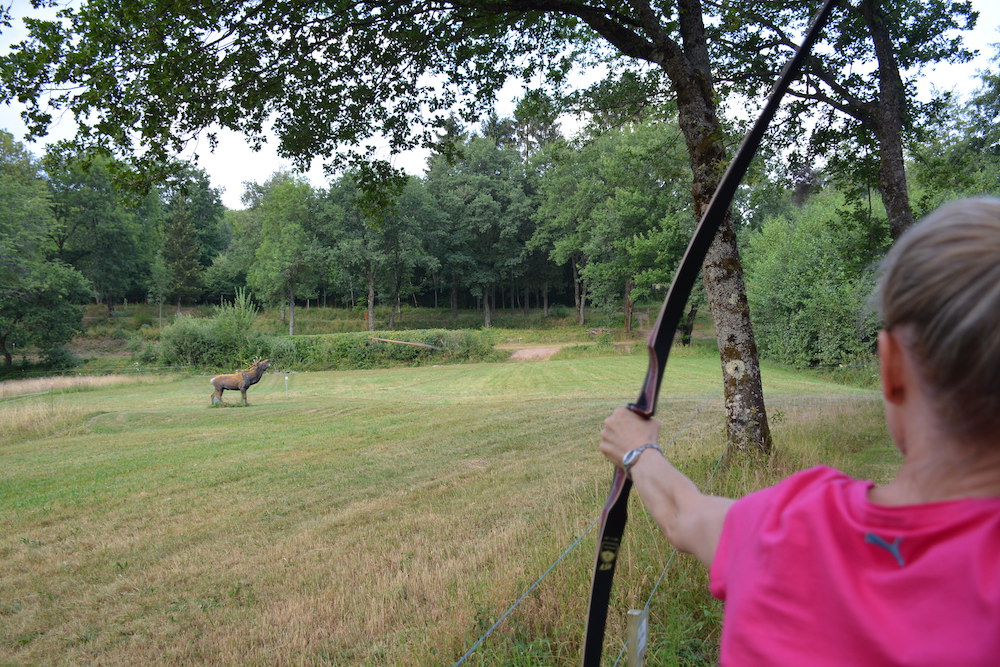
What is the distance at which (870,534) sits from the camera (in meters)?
0.86

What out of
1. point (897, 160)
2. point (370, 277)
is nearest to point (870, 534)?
point (897, 160)

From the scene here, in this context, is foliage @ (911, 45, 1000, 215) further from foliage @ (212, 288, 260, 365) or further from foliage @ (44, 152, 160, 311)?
foliage @ (44, 152, 160, 311)

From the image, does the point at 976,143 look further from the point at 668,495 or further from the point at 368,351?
the point at 368,351

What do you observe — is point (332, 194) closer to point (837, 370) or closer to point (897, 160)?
point (837, 370)

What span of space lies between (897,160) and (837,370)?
19424 millimetres

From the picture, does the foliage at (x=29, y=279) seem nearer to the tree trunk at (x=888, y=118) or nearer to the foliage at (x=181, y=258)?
the foliage at (x=181, y=258)

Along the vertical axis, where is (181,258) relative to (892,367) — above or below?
above

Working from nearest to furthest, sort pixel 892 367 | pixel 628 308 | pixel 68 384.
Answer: pixel 892 367, pixel 68 384, pixel 628 308

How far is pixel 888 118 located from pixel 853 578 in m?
11.0

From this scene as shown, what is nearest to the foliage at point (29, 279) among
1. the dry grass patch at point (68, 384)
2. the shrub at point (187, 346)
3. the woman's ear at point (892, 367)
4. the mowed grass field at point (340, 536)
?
the shrub at point (187, 346)

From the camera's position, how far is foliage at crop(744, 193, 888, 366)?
25.8 metres

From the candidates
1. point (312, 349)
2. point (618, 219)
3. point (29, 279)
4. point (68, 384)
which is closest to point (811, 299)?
point (618, 219)

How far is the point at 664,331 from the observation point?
4.75 feet

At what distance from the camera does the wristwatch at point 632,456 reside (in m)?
1.36
